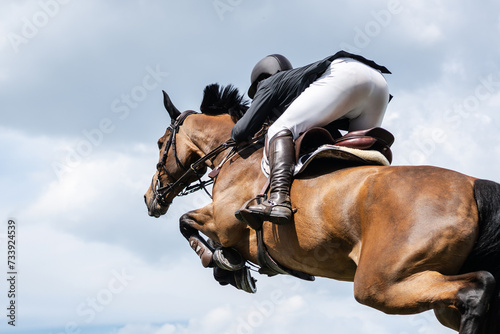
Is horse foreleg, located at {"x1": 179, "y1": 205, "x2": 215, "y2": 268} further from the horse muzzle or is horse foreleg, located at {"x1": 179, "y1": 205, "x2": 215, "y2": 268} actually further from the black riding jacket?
the horse muzzle

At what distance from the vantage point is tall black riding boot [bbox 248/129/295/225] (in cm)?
616

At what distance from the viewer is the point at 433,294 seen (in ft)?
16.4

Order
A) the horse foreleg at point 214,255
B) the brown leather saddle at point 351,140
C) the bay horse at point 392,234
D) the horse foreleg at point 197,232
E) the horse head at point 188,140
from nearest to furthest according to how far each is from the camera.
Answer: the bay horse at point 392,234, the brown leather saddle at point 351,140, the horse foreleg at point 214,255, the horse foreleg at point 197,232, the horse head at point 188,140

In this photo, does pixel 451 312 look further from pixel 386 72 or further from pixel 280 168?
pixel 386 72

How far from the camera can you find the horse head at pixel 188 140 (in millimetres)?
8461

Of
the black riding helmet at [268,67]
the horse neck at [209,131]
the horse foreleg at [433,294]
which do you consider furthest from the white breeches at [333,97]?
the horse foreleg at [433,294]

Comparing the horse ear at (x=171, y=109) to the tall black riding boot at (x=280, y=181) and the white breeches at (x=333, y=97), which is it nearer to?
the white breeches at (x=333, y=97)

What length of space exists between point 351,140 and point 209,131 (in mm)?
2408

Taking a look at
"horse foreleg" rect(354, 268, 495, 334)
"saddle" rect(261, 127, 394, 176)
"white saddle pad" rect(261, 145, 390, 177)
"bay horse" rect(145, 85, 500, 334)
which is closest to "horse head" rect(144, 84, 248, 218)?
"bay horse" rect(145, 85, 500, 334)

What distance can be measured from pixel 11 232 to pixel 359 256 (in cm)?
750

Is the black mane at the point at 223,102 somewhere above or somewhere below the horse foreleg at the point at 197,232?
above

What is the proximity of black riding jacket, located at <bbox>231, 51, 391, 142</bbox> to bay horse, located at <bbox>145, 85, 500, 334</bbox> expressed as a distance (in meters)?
0.38

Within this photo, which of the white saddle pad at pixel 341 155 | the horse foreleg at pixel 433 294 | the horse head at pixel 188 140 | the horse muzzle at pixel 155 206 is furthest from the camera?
the horse muzzle at pixel 155 206

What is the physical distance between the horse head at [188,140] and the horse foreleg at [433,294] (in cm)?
348
